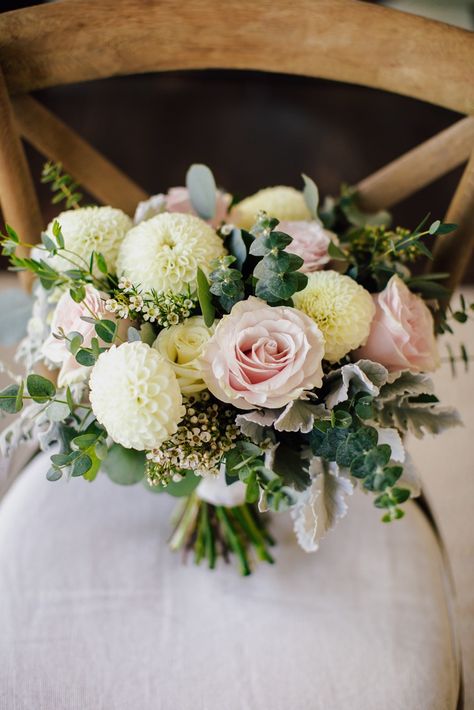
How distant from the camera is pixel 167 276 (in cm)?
56

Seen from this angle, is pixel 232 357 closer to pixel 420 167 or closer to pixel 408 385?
pixel 408 385

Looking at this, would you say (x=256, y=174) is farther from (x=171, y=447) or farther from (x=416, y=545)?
(x=171, y=447)

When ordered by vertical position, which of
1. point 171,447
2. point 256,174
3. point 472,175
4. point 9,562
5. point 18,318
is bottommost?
point 9,562

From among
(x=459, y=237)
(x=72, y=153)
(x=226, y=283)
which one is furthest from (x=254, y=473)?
(x=72, y=153)

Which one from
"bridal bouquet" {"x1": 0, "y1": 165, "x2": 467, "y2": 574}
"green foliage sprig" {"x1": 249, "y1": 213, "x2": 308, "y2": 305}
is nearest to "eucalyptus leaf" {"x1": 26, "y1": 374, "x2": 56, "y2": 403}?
"bridal bouquet" {"x1": 0, "y1": 165, "x2": 467, "y2": 574}

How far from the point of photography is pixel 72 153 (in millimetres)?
802

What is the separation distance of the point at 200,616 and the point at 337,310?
0.41 m

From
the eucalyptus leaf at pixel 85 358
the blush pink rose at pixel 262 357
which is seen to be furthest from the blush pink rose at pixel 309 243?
the eucalyptus leaf at pixel 85 358

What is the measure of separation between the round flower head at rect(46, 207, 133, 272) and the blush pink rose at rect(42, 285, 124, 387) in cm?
4

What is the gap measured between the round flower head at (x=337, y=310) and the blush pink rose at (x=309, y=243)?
0.04 meters

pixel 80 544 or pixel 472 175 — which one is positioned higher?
pixel 472 175

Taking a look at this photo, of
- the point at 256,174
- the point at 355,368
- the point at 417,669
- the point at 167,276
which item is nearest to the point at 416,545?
the point at 417,669

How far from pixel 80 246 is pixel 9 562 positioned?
0.40m

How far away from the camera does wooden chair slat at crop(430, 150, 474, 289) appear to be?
700 millimetres
